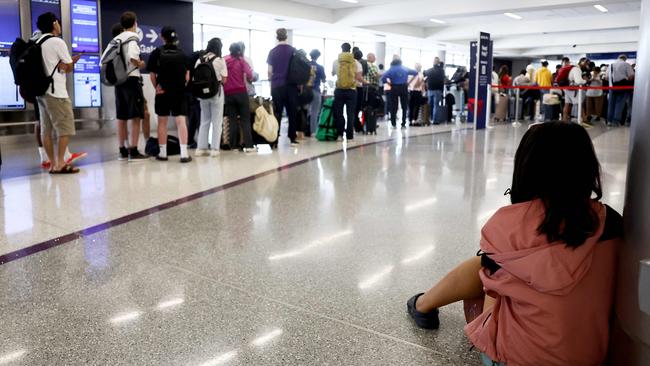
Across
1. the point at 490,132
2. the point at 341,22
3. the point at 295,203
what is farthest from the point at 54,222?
the point at 341,22

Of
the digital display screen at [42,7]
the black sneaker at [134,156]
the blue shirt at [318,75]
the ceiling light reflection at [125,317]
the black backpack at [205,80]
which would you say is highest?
the digital display screen at [42,7]

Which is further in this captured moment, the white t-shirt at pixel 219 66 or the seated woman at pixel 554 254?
the white t-shirt at pixel 219 66

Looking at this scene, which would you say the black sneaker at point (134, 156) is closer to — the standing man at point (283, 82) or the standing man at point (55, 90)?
the standing man at point (55, 90)

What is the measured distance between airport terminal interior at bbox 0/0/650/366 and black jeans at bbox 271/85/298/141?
0.15 ft

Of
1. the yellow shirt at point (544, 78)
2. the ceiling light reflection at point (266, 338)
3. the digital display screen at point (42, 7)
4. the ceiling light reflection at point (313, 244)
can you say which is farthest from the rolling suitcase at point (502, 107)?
the ceiling light reflection at point (266, 338)

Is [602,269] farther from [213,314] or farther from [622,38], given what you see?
[622,38]

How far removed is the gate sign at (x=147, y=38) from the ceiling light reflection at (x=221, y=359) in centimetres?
1028

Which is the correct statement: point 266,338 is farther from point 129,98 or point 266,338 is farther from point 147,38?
point 147,38

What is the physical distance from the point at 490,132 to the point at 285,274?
32.2 ft

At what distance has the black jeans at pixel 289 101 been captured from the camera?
8523 millimetres

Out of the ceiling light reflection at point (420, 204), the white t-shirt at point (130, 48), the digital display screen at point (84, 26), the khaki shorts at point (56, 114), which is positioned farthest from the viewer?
the digital display screen at point (84, 26)

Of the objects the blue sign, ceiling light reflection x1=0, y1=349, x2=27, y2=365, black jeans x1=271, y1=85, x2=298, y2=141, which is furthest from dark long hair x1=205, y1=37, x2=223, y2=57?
the blue sign

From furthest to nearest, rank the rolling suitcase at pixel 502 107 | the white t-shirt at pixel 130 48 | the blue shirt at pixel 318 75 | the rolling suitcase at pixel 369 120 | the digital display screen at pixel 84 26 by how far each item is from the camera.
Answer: the rolling suitcase at pixel 502 107 < the rolling suitcase at pixel 369 120 < the digital display screen at pixel 84 26 < the blue shirt at pixel 318 75 < the white t-shirt at pixel 130 48

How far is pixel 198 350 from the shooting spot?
2078 mm
